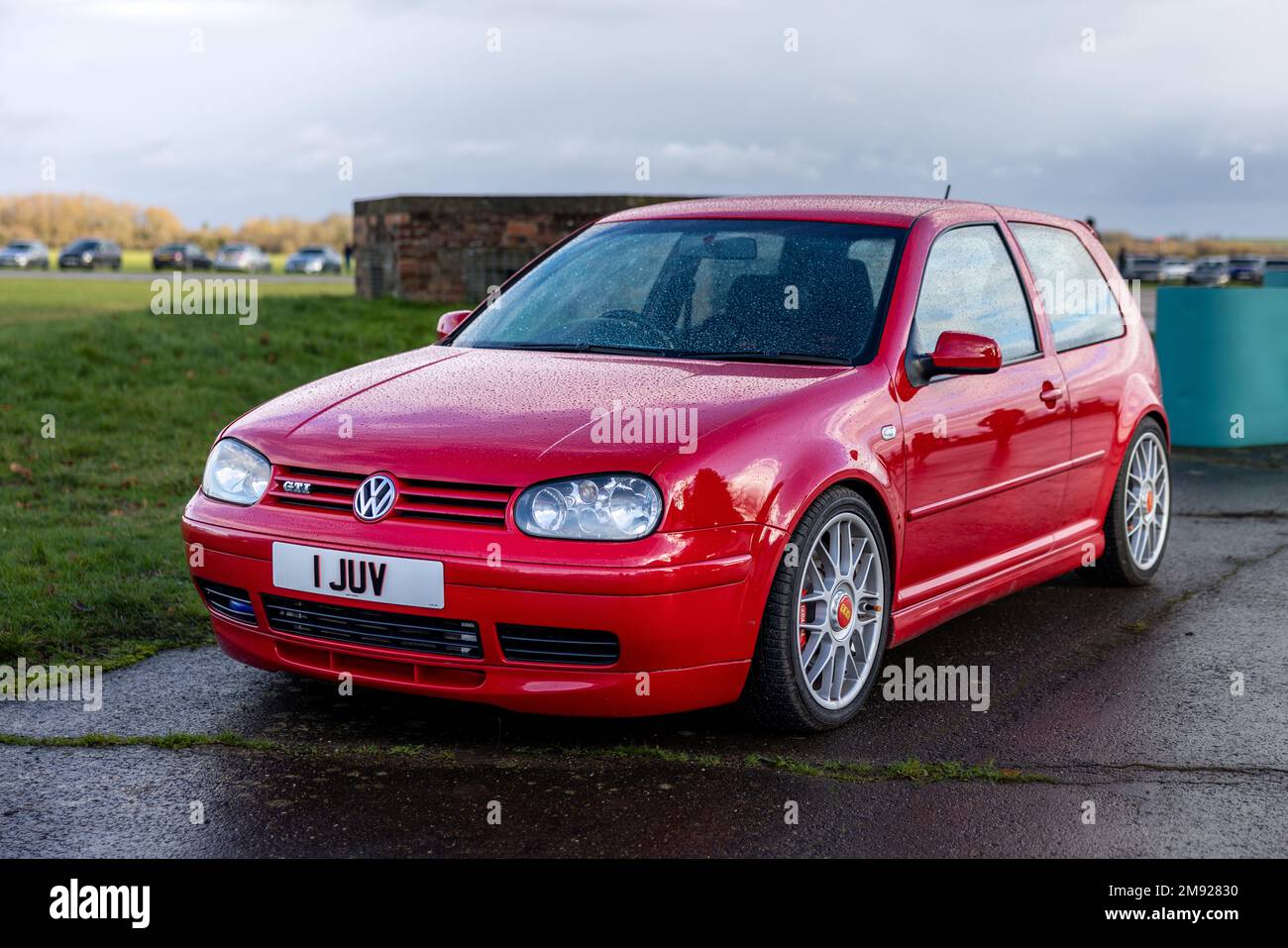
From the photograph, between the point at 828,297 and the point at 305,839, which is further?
the point at 828,297

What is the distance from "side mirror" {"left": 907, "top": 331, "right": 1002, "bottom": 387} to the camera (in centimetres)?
477

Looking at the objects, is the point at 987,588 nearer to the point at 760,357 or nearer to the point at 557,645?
the point at 760,357

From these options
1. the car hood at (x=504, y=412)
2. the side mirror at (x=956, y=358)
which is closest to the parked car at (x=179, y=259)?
the car hood at (x=504, y=412)

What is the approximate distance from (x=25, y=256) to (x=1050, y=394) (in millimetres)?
56549

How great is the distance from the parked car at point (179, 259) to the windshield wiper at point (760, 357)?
5127cm

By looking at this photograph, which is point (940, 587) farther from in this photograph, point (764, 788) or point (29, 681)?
point (29, 681)

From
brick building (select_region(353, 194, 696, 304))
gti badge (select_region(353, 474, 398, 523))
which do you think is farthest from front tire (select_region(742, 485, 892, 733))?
brick building (select_region(353, 194, 696, 304))

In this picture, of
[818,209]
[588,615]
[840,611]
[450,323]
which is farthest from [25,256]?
[588,615]

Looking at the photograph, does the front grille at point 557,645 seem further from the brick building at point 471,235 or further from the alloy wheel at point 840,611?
the brick building at point 471,235

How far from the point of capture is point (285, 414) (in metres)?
4.50

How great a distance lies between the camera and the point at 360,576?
4.02 meters

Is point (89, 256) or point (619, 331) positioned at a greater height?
point (89, 256)
